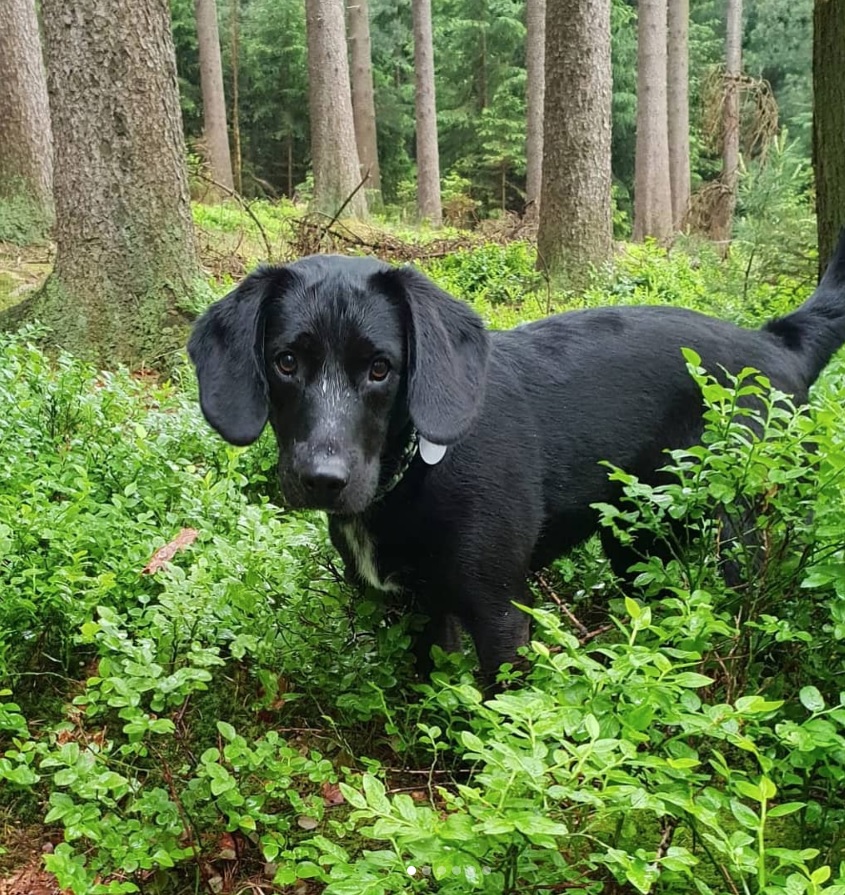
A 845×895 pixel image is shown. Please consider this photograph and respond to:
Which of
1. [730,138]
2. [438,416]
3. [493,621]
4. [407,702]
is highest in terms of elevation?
[730,138]

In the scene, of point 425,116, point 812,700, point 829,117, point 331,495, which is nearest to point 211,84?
point 425,116

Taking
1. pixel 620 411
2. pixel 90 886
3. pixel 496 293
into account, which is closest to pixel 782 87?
pixel 496 293

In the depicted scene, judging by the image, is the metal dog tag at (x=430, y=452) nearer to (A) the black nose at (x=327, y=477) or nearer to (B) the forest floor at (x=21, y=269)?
(A) the black nose at (x=327, y=477)

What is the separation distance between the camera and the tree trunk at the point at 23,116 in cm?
980

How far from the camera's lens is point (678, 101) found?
81.3 ft

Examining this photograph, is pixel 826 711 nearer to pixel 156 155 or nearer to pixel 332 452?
pixel 332 452

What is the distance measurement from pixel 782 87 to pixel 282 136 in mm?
19095

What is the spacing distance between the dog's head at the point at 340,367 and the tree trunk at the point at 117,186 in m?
3.60

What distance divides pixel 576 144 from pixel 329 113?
8.18m

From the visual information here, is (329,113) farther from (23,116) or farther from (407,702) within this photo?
(407,702)

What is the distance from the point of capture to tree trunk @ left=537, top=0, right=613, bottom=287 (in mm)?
9227

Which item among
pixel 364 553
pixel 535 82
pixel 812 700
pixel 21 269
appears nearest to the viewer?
pixel 812 700

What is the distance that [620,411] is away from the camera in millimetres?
3330

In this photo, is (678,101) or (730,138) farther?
(678,101)
